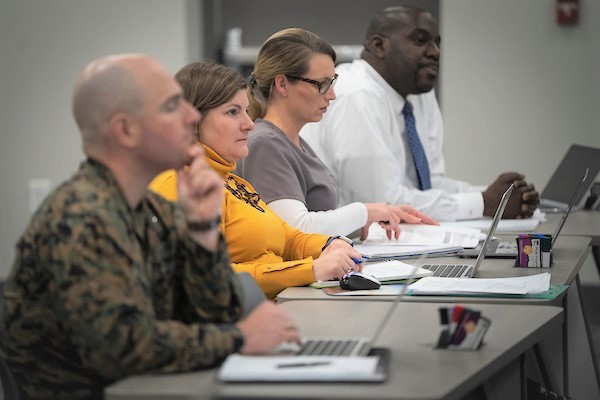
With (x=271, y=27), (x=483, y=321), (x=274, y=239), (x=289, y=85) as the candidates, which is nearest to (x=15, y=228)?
(x=271, y=27)

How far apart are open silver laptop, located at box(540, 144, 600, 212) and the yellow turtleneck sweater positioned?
1322 millimetres

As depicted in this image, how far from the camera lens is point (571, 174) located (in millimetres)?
4102

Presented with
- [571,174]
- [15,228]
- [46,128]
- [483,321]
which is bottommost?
[15,228]

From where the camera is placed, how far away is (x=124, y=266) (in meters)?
1.58

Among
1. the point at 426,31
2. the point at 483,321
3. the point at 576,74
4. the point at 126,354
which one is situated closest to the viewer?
the point at 126,354

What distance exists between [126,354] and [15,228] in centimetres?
505

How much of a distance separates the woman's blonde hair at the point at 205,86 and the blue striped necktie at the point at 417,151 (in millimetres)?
1725

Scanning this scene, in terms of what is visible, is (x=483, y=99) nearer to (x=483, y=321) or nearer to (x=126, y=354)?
(x=483, y=321)

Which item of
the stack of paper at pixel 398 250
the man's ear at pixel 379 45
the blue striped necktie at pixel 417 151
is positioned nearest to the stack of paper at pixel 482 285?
the stack of paper at pixel 398 250

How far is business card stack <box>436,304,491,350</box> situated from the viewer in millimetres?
1803

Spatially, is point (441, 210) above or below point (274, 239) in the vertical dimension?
below

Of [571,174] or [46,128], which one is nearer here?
[571,174]

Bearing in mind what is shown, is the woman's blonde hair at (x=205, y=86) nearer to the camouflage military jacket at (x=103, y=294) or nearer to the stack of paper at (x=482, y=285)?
the stack of paper at (x=482, y=285)

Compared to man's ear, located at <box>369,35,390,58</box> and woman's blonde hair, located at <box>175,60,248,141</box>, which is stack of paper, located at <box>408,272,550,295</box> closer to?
woman's blonde hair, located at <box>175,60,248,141</box>
